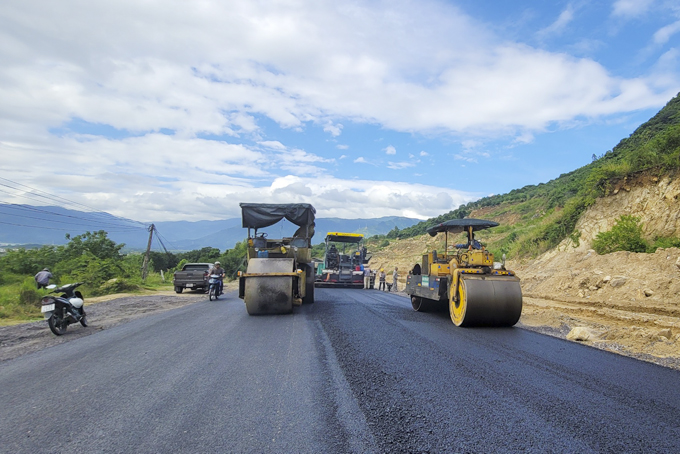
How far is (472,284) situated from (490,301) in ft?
1.59

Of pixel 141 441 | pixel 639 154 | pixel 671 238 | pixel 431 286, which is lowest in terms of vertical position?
pixel 141 441

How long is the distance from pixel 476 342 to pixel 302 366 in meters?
3.37

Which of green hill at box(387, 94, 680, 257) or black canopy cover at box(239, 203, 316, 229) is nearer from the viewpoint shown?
black canopy cover at box(239, 203, 316, 229)

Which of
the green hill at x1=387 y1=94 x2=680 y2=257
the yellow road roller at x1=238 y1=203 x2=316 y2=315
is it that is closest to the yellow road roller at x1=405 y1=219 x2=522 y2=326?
the yellow road roller at x1=238 y1=203 x2=316 y2=315

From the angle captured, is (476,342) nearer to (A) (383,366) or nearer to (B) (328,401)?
(A) (383,366)

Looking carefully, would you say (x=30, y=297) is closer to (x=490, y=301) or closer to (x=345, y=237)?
(x=490, y=301)

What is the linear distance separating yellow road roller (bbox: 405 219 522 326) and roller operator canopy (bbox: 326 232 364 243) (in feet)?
43.1

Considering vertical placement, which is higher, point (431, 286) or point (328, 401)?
point (431, 286)

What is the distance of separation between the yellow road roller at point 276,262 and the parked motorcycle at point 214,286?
4.61 meters

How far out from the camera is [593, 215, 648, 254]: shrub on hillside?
16.1 meters

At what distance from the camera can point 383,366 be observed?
5551mm

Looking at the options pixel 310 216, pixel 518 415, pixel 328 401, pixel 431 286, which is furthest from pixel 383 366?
pixel 310 216

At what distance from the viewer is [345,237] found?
2478 cm

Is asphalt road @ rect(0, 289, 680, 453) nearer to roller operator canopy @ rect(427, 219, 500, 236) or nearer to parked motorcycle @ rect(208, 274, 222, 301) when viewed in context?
roller operator canopy @ rect(427, 219, 500, 236)
